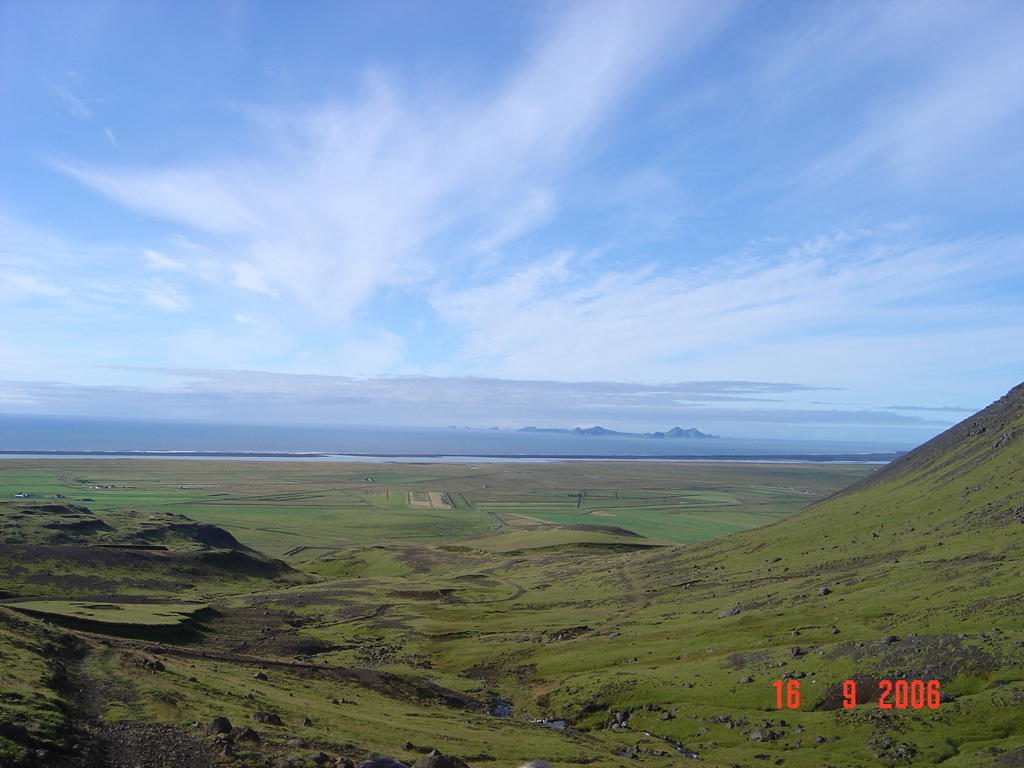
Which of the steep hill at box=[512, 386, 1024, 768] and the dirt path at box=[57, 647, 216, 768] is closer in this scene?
the dirt path at box=[57, 647, 216, 768]

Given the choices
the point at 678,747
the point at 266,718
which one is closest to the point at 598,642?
the point at 678,747

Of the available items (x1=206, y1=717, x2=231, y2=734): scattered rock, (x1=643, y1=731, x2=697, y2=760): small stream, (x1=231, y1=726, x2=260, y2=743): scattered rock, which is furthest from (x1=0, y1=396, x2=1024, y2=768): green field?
(x1=231, y1=726, x2=260, y2=743): scattered rock

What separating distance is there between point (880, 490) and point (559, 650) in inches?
4407

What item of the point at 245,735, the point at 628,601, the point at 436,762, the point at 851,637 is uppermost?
the point at 245,735

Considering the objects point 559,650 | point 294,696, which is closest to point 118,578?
point 294,696

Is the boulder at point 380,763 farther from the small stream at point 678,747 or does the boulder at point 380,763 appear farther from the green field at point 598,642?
the small stream at point 678,747

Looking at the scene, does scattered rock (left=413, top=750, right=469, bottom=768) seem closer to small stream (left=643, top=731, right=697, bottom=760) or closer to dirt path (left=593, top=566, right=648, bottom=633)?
small stream (left=643, top=731, right=697, bottom=760)

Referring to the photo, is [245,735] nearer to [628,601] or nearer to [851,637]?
[851,637]

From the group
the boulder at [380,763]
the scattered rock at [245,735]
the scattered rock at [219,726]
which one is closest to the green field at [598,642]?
the scattered rock at [219,726]

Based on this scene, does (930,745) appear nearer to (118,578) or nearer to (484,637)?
(484,637)
